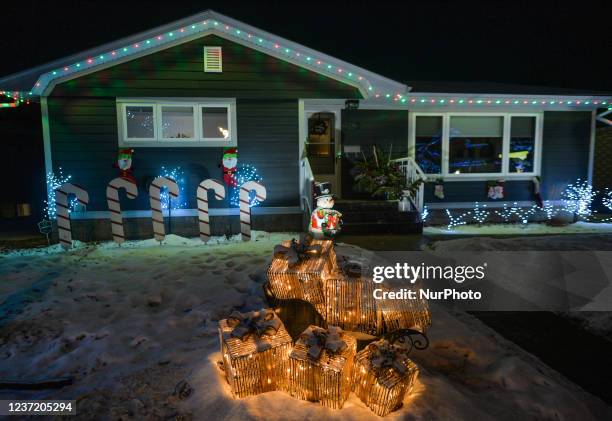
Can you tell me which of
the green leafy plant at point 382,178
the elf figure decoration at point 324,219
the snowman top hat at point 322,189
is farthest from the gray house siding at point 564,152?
the elf figure decoration at point 324,219

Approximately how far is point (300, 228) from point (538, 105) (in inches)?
276

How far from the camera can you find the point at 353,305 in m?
3.26

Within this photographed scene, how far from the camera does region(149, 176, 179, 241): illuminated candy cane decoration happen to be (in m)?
7.73

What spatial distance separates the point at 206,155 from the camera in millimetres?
8875

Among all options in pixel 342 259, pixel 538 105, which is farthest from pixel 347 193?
pixel 342 259

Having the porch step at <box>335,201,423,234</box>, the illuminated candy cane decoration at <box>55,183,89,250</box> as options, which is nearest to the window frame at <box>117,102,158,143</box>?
the illuminated candy cane decoration at <box>55,183,89,250</box>

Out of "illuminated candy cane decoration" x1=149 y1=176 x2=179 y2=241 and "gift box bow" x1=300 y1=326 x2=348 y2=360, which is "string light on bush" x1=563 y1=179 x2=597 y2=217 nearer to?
"illuminated candy cane decoration" x1=149 y1=176 x2=179 y2=241

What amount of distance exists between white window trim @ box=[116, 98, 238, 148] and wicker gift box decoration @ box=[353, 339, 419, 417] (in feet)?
22.9

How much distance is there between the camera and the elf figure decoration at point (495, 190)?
33.9ft

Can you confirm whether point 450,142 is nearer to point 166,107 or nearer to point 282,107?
point 282,107

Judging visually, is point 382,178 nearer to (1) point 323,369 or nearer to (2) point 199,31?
(2) point 199,31

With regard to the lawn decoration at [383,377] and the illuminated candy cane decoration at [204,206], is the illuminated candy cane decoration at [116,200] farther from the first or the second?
the lawn decoration at [383,377]

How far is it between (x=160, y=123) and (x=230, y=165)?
182 cm

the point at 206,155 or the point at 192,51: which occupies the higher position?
the point at 192,51
